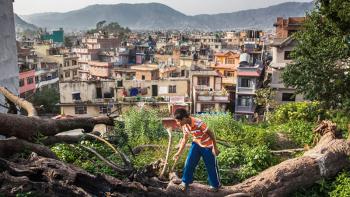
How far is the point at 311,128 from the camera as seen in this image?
11.8 m

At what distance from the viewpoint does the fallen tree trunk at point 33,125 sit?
775 cm

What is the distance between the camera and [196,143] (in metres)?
7.04

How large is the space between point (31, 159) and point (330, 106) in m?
10.2

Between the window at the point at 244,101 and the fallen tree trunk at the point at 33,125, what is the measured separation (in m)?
27.9

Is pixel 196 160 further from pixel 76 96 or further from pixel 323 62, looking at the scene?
pixel 76 96

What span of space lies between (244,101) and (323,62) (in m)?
23.6

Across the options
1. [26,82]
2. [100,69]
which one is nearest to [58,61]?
[100,69]

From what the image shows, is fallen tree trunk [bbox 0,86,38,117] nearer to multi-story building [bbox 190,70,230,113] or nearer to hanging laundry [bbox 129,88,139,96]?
multi-story building [bbox 190,70,230,113]

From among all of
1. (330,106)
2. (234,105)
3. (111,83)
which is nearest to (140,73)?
(111,83)

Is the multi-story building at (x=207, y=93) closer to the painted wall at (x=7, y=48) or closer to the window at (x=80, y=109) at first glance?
the window at (x=80, y=109)

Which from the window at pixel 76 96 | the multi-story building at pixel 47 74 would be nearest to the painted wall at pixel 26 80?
the multi-story building at pixel 47 74

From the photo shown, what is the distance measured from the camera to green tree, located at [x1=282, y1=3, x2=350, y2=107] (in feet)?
41.3

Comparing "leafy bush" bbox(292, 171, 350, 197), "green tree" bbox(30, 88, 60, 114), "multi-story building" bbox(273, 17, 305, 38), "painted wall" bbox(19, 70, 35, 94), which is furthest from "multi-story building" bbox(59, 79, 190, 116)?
"leafy bush" bbox(292, 171, 350, 197)

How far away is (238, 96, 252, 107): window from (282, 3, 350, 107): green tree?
22.2 m
